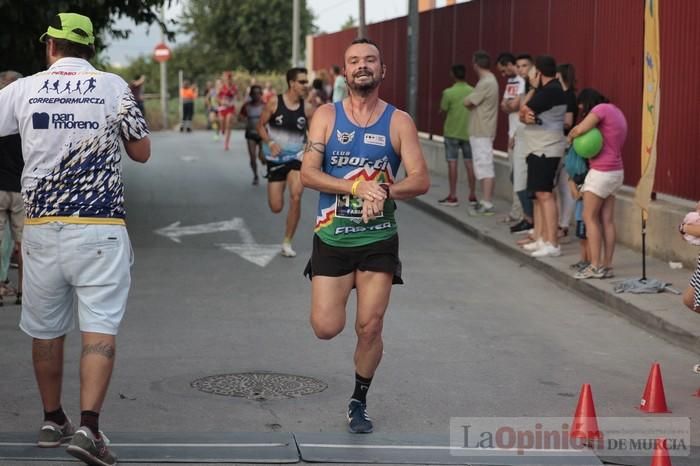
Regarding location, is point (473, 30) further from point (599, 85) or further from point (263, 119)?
point (263, 119)

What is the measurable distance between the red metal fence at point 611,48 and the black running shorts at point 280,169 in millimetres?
3836

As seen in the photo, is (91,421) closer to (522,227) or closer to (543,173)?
(543,173)

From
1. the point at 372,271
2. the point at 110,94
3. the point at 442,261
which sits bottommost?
the point at 442,261

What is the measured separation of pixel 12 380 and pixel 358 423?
7.71ft

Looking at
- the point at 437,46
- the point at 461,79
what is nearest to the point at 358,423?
the point at 461,79

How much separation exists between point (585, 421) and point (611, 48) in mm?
9464

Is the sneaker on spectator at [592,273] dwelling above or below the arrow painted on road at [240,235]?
above

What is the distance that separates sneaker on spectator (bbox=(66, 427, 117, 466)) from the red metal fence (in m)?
8.50

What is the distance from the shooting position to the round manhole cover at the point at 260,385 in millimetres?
7789

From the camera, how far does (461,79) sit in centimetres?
1850

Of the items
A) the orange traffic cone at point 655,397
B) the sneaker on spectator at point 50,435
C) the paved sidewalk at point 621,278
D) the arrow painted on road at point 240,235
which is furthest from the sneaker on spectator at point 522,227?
the sneaker on spectator at point 50,435

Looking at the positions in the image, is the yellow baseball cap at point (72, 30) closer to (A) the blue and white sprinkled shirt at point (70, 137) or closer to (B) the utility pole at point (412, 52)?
(A) the blue and white sprinkled shirt at point (70, 137)

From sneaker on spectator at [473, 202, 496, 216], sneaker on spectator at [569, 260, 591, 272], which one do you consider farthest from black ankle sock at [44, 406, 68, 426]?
sneaker on spectator at [473, 202, 496, 216]

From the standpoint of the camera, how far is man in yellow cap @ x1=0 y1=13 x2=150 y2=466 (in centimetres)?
611
